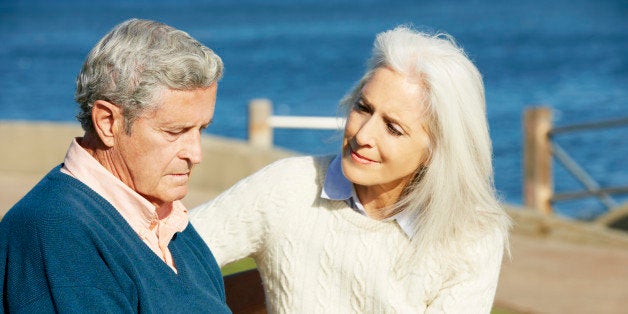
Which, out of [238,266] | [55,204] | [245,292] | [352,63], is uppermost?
[352,63]

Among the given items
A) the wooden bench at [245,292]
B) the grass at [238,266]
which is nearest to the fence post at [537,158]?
the grass at [238,266]

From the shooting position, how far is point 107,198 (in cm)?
242

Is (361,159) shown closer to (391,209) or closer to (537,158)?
(391,209)

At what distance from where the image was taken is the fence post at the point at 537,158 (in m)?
10.2

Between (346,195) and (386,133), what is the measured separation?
0.29 metres

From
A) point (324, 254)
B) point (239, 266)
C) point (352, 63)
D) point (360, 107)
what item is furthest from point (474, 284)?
point (352, 63)

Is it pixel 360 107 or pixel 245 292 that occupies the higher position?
pixel 360 107

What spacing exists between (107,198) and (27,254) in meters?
0.28

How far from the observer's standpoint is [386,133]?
3039mm

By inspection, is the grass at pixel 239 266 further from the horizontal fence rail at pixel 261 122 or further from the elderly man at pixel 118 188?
the horizontal fence rail at pixel 261 122

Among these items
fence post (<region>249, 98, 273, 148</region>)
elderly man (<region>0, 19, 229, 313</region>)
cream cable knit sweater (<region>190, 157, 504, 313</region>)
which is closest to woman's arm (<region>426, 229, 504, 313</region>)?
cream cable knit sweater (<region>190, 157, 504, 313</region>)

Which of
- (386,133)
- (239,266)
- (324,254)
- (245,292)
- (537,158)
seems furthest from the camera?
(537,158)

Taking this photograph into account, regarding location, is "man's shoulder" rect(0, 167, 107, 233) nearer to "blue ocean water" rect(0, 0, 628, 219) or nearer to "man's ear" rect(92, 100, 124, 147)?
"man's ear" rect(92, 100, 124, 147)

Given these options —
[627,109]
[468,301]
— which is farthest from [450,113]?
[627,109]
